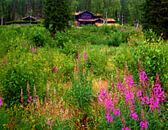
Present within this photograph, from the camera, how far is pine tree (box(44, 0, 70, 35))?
41.7 metres

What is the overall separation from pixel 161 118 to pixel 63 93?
12.6 ft

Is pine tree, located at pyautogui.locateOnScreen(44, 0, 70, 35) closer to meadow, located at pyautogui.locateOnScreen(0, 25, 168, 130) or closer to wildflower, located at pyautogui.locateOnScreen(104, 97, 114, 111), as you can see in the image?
meadow, located at pyautogui.locateOnScreen(0, 25, 168, 130)

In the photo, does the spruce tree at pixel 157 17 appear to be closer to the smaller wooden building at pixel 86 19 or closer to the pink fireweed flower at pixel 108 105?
the pink fireweed flower at pixel 108 105

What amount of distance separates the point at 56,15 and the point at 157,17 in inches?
563

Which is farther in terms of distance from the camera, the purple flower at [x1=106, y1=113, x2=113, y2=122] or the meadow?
the meadow

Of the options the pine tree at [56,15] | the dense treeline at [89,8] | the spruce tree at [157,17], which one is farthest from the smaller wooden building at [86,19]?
the spruce tree at [157,17]

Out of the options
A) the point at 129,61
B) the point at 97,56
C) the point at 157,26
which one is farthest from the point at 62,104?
the point at 157,26

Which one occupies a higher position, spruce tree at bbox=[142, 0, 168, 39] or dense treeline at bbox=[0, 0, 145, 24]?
spruce tree at bbox=[142, 0, 168, 39]

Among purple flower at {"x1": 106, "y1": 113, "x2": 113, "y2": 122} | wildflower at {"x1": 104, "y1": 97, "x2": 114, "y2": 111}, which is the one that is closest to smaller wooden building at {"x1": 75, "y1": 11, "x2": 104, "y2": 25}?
wildflower at {"x1": 104, "y1": 97, "x2": 114, "y2": 111}

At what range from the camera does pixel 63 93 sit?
402 inches

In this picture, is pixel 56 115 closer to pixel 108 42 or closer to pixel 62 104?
pixel 62 104

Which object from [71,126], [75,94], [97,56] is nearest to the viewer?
[71,126]

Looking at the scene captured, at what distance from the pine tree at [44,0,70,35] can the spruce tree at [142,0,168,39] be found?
1312 centimetres

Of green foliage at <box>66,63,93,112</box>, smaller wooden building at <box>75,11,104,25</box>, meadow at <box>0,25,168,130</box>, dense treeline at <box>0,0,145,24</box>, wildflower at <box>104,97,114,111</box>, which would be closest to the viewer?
wildflower at <box>104,97,114,111</box>
